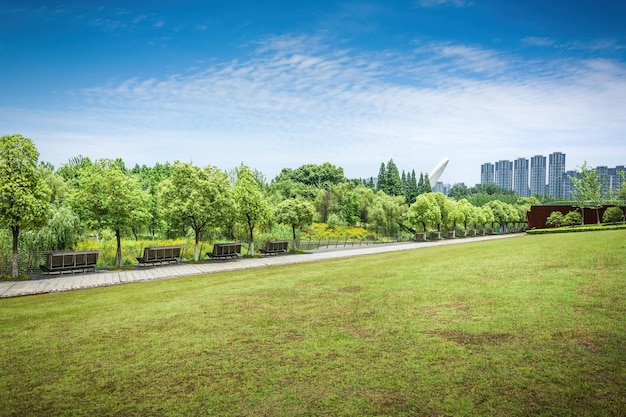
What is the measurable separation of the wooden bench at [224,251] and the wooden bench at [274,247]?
259 cm

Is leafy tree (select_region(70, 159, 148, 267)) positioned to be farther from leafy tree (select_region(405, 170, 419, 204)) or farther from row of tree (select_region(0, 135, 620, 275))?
leafy tree (select_region(405, 170, 419, 204))

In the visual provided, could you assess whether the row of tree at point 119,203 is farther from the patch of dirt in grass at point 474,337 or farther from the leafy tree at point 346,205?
the leafy tree at point 346,205

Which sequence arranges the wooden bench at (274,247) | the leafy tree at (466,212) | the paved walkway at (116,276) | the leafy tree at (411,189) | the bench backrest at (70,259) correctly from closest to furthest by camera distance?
the paved walkway at (116,276) → the bench backrest at (70,259) → the wooden bench at (274,247) → the leafy tree at (466,212) → the leafy tree at (411,189)

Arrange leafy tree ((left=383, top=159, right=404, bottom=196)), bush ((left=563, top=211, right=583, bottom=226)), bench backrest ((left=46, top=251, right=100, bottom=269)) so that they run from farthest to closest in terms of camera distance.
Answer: leafy tree ((left=383, top=159, right=404, bottom=196))
bush ((left=563, top=211, right=583, bottom=226))
bench backrest ((left=46, top=251, right=100, bottom=269))

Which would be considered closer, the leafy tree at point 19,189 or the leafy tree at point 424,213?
the leafy tree at point 19,189

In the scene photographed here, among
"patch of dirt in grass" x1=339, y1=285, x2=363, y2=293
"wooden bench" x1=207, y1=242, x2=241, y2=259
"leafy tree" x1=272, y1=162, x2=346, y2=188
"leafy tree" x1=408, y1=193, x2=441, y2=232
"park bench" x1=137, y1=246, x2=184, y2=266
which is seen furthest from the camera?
"leafy tree" x1=272, y1=162, x2=346, y2=188

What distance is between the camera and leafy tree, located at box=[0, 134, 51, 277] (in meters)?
16.9

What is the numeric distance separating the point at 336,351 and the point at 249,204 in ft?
66.5

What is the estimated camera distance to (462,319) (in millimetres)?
8484

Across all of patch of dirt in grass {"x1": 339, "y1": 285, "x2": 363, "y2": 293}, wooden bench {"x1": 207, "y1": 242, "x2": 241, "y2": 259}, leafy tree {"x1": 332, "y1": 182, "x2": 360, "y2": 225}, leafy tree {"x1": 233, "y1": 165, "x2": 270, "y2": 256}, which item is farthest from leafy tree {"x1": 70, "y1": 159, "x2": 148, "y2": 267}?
leafy tree {"x1": 332, "y1": 182, "x2": 360, "y2": 225}

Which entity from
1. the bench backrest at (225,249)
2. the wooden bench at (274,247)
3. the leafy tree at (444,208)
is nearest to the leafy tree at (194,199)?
the bench backrest at (225,249)

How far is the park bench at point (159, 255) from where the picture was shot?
21.4m

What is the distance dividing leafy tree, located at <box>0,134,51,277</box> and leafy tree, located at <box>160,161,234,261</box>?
6419mm

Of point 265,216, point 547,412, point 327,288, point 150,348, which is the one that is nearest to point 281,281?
point 327,288
